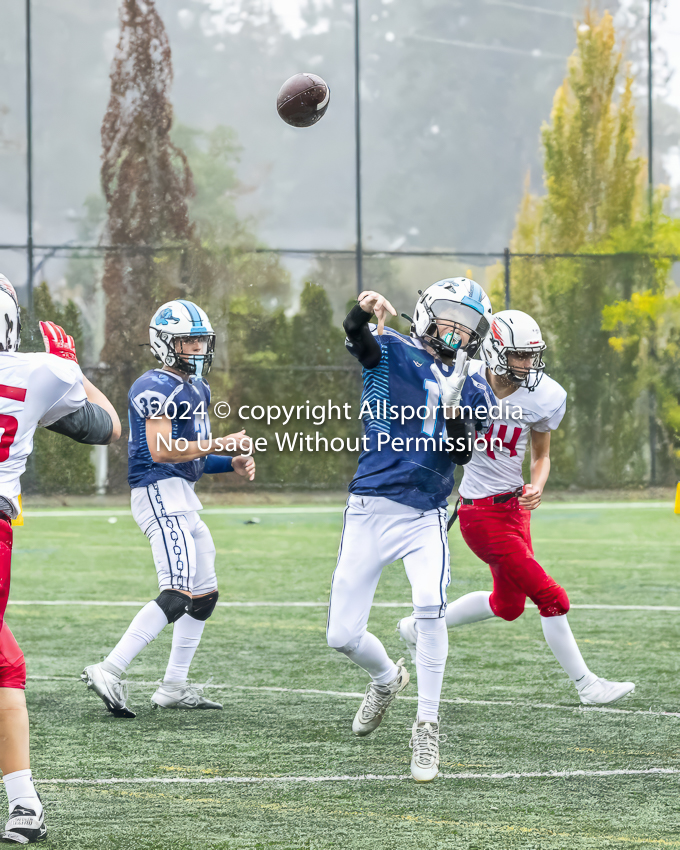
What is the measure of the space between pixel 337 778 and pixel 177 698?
1.46m

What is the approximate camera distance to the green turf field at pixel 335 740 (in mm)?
3525

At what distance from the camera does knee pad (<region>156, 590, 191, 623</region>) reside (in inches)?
202

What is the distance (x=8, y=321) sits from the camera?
3.65 meters

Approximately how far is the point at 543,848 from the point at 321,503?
51.2 feet

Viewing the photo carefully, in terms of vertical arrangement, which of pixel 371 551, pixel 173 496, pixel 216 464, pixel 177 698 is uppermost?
pixel 216 464

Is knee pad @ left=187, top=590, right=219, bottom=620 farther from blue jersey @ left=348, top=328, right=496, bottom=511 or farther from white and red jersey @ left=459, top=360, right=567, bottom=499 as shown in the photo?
white and red jersey @ left=459, top=360, right=567, bottom=499

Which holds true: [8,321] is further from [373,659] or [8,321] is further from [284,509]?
[284,509]

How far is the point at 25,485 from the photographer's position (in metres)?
19.2

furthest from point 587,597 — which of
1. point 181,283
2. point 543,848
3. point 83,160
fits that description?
point 83,160

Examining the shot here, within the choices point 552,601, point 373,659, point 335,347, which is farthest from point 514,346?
point 335,347

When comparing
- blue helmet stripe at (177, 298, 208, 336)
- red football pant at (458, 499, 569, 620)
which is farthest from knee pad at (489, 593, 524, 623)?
blue helmet stripe at (177, 298, 208, 336)

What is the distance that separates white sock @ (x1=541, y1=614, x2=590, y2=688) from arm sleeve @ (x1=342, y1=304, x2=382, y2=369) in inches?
68.4

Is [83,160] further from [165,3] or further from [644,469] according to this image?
[644,469]

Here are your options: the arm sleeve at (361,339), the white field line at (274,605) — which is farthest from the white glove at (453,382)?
the white field line at (274,605)
